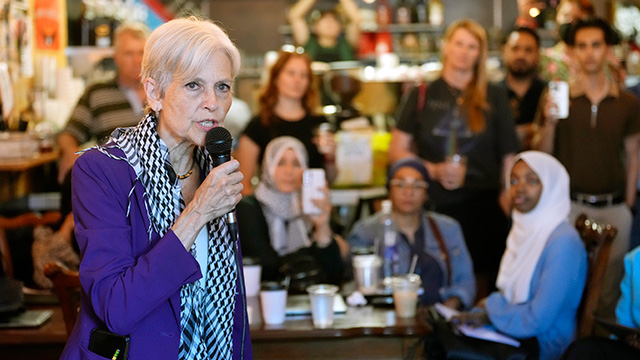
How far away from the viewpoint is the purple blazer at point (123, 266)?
1549mm

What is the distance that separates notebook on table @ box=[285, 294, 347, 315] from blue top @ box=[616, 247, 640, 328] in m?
0.96

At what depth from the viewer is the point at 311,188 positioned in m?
3.78

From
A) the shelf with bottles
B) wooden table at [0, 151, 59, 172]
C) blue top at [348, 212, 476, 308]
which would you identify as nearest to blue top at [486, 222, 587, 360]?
blue top at [348, 212, 476, 308]

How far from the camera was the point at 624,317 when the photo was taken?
287cm

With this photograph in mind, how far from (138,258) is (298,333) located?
3.85ft

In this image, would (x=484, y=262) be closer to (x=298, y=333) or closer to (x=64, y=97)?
(x=298, y=333)

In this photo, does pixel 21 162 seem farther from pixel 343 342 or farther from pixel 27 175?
pixel 343 342

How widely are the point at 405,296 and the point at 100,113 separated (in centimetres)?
239

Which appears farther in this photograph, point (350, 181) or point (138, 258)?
point (350, 181)

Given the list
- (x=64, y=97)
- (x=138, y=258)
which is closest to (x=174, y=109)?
(x=138, y=258)

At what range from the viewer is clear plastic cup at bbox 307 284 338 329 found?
2723 mm

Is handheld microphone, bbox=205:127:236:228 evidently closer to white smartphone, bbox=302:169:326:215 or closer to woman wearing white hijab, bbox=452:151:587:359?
woman wearing white hijab, bbox=452:151:587:359

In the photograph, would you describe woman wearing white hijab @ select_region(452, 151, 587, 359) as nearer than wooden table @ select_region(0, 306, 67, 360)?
No

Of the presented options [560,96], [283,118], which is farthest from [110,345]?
[560,96]
